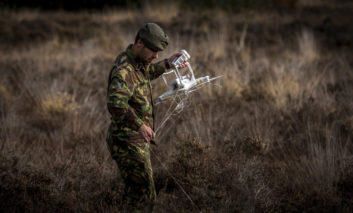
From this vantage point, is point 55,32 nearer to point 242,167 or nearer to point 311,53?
point 311,53

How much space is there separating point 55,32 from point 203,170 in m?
10.5

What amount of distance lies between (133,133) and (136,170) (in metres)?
0.31

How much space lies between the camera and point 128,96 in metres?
2.70

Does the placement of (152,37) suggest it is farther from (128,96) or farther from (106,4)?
(106,4)

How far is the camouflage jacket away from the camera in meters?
2.64

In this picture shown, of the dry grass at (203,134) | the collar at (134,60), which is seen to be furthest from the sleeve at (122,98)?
the dry grass at (203,134)

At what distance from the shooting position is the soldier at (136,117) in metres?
2.73

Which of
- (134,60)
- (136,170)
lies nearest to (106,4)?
(134,60)

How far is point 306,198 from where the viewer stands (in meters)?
3.49

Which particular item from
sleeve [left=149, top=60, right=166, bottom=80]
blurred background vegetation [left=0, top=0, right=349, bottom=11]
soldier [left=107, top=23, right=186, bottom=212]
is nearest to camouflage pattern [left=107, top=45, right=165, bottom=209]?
soldier [left=107, top=23, right=186, bottom=212]

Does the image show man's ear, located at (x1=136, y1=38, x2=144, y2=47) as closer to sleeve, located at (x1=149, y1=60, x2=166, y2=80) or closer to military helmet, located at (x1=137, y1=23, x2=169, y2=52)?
military helmet, located at (x1=137, y1=23, x2=169, y2=52)

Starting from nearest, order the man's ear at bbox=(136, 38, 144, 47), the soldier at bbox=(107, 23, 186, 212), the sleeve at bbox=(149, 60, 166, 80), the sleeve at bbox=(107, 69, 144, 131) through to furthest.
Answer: the sleeve at bbox=(107, 69, 144, 131) < the soldier at bbox=(107, 23, 186, 212) < the man's ear at bbox=(136, 38, 144, 47) < the sleeve at bbox=(149, 60, 166, 80)

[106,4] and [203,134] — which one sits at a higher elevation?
[106,4]

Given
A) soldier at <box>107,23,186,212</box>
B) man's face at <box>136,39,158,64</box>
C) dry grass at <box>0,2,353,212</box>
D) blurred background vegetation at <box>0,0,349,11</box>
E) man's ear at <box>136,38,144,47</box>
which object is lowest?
dry grass at <box>0,2,353,212</box>
